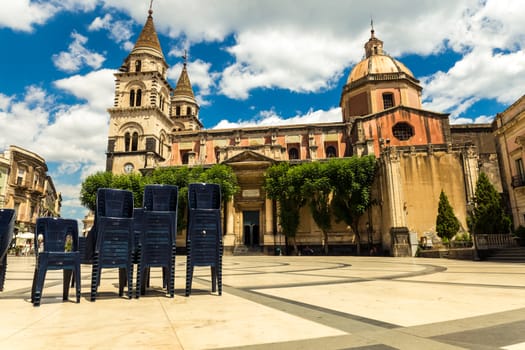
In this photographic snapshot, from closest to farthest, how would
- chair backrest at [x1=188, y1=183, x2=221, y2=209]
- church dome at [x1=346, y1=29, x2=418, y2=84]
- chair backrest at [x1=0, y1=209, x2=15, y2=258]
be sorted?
1. chair backrest at [x1=188, y1=183, x2=221, y2=209]
2. chair backrest at [x1=0, y1=209, x2=15, y2=258]
3. church dome at [x1=346, y1=29, x2=418, y2=84]

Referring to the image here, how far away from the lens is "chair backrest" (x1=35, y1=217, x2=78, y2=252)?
19.9 ft

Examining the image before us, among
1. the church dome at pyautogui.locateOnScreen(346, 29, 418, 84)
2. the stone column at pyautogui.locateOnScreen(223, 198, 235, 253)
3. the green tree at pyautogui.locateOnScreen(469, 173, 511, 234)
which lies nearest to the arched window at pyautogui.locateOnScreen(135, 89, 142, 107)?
the stone column at pyautogui.locateOnScreen(223, 198, 235, 253)

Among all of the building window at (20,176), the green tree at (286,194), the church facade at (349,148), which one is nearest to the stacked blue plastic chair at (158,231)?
the church facade at (349,148)

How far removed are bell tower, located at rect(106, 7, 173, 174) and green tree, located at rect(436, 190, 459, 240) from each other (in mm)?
29726

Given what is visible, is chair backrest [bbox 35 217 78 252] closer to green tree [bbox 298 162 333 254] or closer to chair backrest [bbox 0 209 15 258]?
chair backrest [bbox 0 209 15 258]

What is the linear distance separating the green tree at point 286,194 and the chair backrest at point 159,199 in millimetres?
23775

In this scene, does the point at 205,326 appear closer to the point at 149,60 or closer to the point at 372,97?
the point at 372,97

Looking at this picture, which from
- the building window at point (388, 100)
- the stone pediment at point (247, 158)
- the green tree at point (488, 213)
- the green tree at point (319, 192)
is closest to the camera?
Answer: the green tree at point (488, 213)

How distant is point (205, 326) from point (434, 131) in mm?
33620

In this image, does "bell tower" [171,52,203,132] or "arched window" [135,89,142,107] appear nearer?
"arched window" [135,89,142,107]

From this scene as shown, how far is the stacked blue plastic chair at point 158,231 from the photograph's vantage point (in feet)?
20.0

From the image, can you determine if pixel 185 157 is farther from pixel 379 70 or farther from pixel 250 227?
Result: pixel 379 70

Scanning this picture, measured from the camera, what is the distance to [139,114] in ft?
134

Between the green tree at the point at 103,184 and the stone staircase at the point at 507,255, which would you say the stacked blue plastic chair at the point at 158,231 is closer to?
the stone staircase at the point at 507,255
